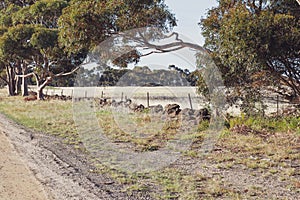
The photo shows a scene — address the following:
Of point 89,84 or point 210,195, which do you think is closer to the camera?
point 210,195

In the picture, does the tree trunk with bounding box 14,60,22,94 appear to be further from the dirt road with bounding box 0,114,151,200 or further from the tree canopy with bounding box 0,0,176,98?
the dirt road with bounding box 0,114,151,200

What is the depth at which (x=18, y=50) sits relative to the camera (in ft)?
79.0

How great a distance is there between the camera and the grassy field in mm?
5816

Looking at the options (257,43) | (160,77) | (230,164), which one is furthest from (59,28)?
(230,164)

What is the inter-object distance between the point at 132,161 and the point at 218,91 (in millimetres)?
4617

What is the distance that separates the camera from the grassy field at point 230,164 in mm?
5816

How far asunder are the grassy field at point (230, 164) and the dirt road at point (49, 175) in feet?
1.14

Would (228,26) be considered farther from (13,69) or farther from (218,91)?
(13,69)


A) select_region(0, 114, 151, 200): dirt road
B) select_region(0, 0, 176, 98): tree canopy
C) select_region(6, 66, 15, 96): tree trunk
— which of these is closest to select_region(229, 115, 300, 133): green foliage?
select_region(0, 0, 176, 98): tree canopy

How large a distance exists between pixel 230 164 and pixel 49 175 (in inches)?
130

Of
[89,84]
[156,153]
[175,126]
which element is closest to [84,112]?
[89,84]

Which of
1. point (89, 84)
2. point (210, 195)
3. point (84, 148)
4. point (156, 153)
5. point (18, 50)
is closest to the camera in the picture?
point (210, 195)

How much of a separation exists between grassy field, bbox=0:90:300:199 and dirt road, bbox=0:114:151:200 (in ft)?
1.14

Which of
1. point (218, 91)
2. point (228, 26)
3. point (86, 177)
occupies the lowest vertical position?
point (86, 177)
